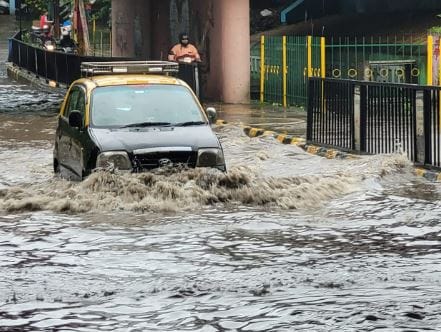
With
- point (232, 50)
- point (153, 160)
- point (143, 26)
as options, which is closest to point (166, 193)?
point (153, 160)

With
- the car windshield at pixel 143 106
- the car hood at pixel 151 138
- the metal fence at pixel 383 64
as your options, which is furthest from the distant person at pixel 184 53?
the car hood at pixel 151 138

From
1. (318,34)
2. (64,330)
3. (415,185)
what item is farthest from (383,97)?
(318,34)

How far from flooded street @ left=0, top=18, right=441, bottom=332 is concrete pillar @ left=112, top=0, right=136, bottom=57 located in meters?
19.4

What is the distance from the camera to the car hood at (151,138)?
14273mm

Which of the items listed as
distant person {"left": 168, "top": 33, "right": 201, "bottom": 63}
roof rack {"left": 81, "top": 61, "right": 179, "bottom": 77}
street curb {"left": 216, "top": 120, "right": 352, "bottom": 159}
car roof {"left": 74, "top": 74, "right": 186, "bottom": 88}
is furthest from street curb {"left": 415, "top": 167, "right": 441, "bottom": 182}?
distant person {"left": 168, "top": 33, "right": 201, "bottom": 63}

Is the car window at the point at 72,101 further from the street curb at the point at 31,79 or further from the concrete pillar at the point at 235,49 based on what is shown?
the street curb at the point at 31,79

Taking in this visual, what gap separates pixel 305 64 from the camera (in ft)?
91.8

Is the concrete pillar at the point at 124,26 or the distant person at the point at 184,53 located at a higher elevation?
the concrete pillar at the point at 124,26

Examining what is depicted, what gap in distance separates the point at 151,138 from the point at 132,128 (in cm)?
53

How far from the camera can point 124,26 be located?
37.5 meters

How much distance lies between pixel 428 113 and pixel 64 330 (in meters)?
9.84

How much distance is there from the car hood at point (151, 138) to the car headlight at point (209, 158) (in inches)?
3.0

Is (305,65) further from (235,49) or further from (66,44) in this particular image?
(66,44)

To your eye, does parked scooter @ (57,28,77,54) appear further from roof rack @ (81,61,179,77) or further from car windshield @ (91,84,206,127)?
car windshield @ (91,84,206,127)
